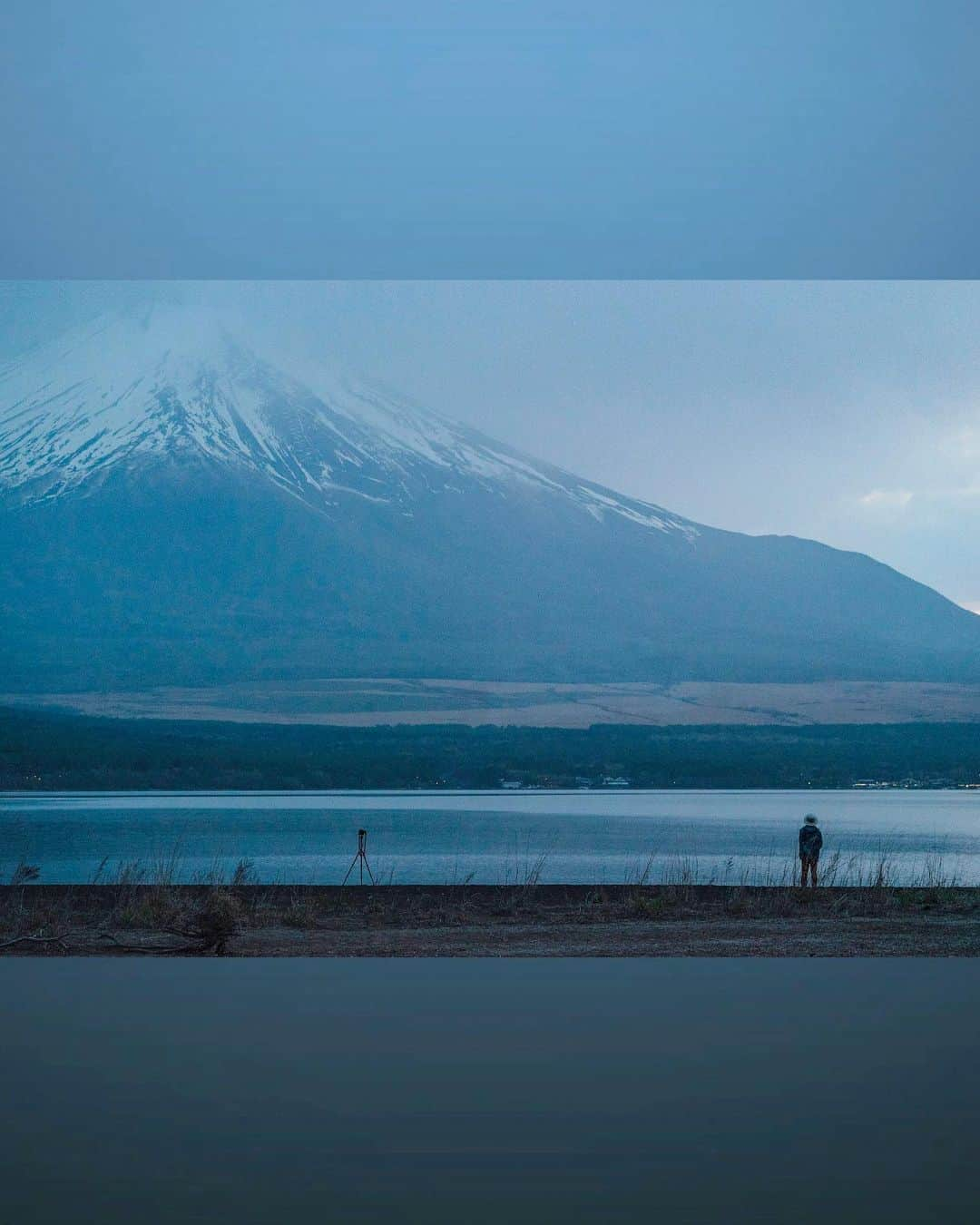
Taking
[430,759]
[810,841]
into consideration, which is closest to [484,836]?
[810,841]

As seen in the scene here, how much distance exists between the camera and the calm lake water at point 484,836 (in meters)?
14.1

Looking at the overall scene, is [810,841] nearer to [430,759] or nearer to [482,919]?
[482,919]

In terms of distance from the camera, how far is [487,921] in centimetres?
785

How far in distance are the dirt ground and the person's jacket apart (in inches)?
11.7

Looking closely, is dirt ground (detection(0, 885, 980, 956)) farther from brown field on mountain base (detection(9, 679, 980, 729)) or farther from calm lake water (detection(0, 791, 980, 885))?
brown field on mountain base (detection(9, 679, 980, 729))

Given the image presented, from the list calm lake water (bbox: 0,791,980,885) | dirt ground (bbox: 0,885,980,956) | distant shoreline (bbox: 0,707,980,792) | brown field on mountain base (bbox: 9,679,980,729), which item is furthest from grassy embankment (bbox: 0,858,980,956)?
distant shoreline (bbox: 0,707,980,792)

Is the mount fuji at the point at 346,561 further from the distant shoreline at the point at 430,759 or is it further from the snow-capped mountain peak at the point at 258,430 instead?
the distant shoreline at the point at 430,759

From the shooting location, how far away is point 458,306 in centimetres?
2209

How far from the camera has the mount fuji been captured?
3266 centimetres

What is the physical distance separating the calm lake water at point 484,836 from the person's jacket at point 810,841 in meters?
0.17

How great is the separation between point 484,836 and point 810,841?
13.3 metres

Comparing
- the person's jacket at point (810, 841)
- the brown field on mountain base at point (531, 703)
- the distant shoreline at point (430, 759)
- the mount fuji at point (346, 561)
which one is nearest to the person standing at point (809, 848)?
the person's jacket at point (810, 841)
